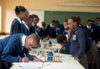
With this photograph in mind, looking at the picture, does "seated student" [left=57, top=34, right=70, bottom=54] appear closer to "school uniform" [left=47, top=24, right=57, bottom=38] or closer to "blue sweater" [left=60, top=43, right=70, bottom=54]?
"blue sweater" [left=60, top=43, right=70, bottom=54]

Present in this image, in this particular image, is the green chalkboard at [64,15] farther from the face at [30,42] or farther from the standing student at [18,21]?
the face at [30,42]

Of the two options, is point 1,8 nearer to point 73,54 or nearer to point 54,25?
point 54,25

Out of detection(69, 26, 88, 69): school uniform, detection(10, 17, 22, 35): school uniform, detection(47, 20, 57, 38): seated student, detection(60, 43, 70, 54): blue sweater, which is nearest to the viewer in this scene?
detection(69, 26, 88, 69): school uniform

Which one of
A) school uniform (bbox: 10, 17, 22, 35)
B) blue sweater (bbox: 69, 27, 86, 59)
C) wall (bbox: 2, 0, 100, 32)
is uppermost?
wall (bbox: 2, 0, 100, 32)

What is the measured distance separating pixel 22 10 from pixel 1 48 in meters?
1.25

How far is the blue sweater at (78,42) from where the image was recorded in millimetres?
3230

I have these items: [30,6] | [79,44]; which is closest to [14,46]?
[79,44]

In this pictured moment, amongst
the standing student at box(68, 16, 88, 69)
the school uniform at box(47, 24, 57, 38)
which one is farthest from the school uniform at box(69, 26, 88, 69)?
the school uniform at box(47, 24, 57, 38)

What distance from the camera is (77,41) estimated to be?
3377 millimetres

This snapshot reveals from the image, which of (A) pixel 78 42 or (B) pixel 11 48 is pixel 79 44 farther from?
(B) pixel 11 48

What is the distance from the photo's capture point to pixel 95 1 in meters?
9.26

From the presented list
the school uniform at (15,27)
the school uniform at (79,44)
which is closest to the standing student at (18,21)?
the school uniform at (15,27)

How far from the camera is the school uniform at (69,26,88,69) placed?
323 centimetres

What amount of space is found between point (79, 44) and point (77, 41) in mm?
72
